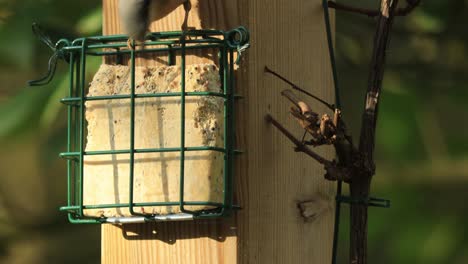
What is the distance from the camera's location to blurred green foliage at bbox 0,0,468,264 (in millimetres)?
4492

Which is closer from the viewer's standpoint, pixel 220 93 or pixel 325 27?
pixel 220 93

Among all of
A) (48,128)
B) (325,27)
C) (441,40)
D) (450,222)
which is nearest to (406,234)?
(450,222)

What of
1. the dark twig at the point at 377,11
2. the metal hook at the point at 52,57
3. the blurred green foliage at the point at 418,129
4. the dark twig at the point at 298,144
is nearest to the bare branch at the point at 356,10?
the dark twig at the point at 377,11

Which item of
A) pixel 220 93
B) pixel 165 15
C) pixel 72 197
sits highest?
pixel 165 15

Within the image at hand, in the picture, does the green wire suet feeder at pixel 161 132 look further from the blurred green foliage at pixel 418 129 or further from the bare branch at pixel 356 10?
the blurred green foliage at pixel 418 129

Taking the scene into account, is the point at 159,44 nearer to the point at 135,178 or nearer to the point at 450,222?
the point at 135,178

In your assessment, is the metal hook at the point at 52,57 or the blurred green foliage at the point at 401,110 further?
the blurred green foliage at the point at 401,110

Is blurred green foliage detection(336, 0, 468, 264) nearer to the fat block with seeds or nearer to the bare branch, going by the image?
the bare branch

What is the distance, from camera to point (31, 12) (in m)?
4.49

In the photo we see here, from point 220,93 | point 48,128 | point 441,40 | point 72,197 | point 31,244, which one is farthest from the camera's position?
point 31,244

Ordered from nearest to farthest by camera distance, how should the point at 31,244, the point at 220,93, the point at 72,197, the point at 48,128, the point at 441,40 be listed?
the point at 220,93 < the point at 72,197 < the point at 48,128 < the point at 441,40 < the point at 31,244

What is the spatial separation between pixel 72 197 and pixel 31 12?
1702 mm

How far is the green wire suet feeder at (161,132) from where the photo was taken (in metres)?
2.67

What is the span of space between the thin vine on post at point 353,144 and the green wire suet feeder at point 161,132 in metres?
0.17
